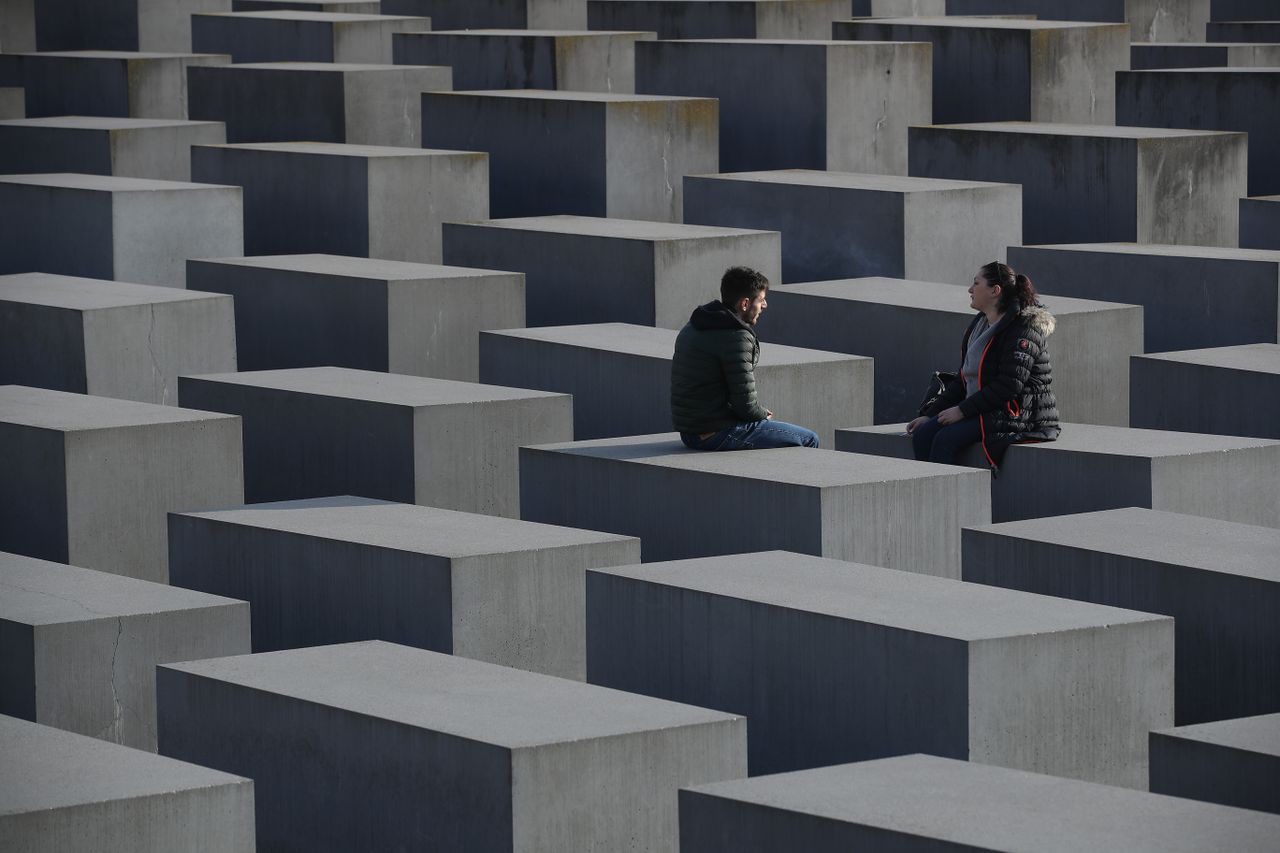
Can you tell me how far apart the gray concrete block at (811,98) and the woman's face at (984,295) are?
802cm

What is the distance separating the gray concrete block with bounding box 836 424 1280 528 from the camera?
977 centimetres

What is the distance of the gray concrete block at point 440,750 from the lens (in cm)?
625

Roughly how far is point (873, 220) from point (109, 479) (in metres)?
6.66

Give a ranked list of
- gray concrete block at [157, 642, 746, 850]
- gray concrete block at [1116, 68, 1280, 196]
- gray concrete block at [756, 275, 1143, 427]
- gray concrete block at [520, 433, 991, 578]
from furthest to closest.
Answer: gray concrete block at [1116, 68, 1280, 196] < gray concrete block at [756, 275, 1143, 427] < gray concrete block at [520, 433, 991, 578] < gray concrete block at [157, 642, 746, 850]

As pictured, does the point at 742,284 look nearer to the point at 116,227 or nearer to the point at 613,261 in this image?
the point at 613,261

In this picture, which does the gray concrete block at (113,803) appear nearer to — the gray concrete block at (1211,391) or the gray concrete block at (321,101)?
the gray concrete block at (1211,391)

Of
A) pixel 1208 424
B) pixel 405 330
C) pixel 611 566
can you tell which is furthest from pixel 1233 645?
pixel 405 330

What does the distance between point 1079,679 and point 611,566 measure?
6.88 ft

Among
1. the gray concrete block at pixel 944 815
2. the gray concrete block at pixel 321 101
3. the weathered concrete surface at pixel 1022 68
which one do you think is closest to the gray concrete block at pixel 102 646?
the gray concrete block at pixel 944 815

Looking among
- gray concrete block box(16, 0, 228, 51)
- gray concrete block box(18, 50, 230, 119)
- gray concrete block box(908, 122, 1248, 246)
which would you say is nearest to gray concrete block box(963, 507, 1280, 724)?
gray concrete block box(908, 122, 1248, 246)

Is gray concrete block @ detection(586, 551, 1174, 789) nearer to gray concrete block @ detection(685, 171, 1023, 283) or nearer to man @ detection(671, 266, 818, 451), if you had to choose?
man @ detection(671, 266, 818, 451)

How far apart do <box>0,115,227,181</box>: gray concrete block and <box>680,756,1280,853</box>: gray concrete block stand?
13.6 metres

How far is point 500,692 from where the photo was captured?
680 centimetres

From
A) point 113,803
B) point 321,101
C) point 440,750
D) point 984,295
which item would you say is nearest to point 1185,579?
point 984,295
